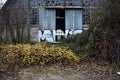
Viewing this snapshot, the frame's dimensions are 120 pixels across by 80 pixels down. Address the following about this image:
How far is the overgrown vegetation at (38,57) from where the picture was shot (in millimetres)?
12727

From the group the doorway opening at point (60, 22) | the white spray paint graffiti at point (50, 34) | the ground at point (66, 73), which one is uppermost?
the doorway opening at point (60, 22)

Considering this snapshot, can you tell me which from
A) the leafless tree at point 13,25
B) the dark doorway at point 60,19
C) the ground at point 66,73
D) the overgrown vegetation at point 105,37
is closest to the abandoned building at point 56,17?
the dark doorway at point 60,19

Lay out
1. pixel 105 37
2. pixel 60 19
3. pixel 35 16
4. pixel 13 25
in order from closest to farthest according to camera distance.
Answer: pixel 105 37
pixel 13 25
pixel 35 16
pixel 60 19

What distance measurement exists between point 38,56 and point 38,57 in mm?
80

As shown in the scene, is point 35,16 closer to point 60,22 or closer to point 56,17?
point 56,17

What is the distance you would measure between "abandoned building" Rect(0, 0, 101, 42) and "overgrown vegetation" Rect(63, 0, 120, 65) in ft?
37.3

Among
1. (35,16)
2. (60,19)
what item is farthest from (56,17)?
(35,16)

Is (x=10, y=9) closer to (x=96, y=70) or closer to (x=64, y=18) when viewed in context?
(x=64, y=18)

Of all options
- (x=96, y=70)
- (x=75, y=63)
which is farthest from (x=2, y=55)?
(x=96, y=70)

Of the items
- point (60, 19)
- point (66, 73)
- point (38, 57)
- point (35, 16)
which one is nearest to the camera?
point (66, 73)

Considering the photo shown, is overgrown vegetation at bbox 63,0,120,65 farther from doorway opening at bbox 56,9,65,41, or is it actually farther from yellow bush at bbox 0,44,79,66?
doorway opening at bbox 56,9,65,41

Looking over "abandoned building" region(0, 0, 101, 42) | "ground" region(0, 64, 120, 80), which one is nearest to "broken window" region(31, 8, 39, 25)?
"abandoned building" region(0, 0, 101, 42)

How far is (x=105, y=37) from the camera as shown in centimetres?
1354

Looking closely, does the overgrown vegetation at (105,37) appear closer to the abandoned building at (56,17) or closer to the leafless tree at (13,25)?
the leafless tree at (13,25)
